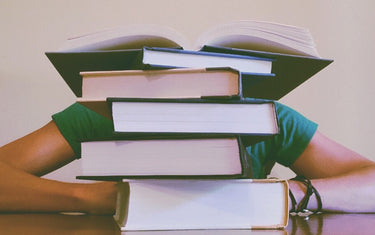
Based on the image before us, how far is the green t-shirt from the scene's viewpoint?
3.35 ft

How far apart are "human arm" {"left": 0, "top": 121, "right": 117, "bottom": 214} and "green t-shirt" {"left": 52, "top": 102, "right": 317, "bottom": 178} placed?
0.28ft

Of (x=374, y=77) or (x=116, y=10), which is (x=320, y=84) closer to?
(x=374, y=77)

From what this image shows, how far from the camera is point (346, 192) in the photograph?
2.63 ft

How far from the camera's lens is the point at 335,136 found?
133cm

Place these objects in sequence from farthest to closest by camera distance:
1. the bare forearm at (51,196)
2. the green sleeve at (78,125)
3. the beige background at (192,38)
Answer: the beige background at (192,38)
the green sleeve at (78,125)
the bare forearm at (51,196)

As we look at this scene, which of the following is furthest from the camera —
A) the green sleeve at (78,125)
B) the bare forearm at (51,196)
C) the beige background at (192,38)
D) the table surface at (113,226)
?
the beige background at (192,38)

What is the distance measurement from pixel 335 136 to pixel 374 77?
0.79 ft

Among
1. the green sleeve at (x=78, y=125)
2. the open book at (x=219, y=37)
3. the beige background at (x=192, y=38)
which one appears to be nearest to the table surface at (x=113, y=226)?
the open book at (x=219, y=37)

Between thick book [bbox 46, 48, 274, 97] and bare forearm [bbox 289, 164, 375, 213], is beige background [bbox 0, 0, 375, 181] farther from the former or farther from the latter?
thick book [bbox 46, 48, 274, 97]

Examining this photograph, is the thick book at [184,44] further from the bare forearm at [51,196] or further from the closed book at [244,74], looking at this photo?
the bare forearm at [51,196]

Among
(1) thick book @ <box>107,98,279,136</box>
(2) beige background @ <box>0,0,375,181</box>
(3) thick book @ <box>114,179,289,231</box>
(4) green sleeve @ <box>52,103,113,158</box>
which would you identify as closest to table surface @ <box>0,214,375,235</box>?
(3) thick book @ <box>114,179,289,231</box>

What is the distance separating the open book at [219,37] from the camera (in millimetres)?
569

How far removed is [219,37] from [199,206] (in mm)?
230

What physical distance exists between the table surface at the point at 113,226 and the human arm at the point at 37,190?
0.09m
